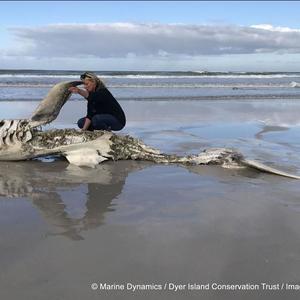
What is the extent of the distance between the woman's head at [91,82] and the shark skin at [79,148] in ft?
2.12

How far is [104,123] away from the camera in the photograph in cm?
746

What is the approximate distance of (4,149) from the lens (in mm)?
6473

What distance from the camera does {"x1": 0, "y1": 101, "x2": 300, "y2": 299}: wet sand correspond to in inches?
117

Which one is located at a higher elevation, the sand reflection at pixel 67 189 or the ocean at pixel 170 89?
the sand reflection at pixel 67 189

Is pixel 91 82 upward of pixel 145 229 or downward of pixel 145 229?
upward

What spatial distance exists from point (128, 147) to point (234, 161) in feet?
5.02

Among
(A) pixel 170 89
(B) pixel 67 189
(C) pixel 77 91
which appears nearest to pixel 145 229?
(B) pixel 67 189

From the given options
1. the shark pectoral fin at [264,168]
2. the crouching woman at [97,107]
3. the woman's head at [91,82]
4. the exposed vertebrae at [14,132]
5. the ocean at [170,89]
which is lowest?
the ocean at [170,89]

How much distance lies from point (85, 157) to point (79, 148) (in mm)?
200

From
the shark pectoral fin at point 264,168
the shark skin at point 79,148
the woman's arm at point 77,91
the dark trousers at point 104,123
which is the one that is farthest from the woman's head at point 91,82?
the shark pectoral fin at point 264,168

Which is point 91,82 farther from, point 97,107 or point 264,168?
point 264,168

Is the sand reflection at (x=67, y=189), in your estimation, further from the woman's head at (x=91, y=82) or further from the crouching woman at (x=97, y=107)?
the woman's head at (x=91, y=82)

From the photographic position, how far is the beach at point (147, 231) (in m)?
2.93

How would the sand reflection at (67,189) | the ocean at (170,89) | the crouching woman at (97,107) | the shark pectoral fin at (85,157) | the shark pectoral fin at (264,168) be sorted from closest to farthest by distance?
the sand reflection at (67,189) < the shark pectoral fin at (264,168) < the shark pectoral fin at (85,157) < the crouching woman at (97,107) < the ocean at (170,89)
